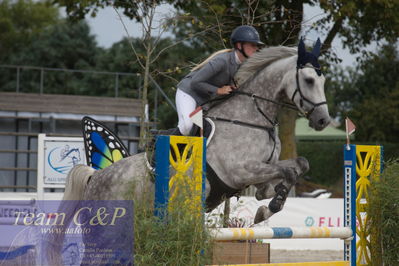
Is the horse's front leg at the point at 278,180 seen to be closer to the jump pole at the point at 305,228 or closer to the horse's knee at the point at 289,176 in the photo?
the horse's knee at the point at 289,176

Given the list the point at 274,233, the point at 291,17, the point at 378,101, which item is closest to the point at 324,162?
the point at 378,101

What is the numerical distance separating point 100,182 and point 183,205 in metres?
1.26

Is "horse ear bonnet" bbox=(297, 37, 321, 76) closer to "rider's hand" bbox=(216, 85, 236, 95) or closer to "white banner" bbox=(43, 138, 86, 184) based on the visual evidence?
"rider's hand" bbox=(216, 85, 236, 95)

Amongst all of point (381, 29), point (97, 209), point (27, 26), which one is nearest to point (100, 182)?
point (97, 209)

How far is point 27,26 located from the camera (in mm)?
35562

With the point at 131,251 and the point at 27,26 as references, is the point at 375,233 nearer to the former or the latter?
the point at 131,251

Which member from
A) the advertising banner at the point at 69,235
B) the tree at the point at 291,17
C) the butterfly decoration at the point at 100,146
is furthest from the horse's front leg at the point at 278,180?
the tree at the point at 291,17

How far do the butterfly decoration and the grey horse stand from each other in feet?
4.83

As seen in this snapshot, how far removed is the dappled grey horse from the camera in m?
4.64

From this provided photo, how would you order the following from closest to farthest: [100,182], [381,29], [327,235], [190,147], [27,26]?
[190,147] < [327,235] < [100,182] < [381,29] < [27,26]

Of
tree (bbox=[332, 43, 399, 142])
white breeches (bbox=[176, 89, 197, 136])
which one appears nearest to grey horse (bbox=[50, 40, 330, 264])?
white breeches (bbox=[176, 89, 197, 136])

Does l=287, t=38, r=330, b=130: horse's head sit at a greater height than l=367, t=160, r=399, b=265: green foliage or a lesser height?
greater

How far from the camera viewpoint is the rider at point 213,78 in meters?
4.73

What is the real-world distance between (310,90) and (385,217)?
105 cm
